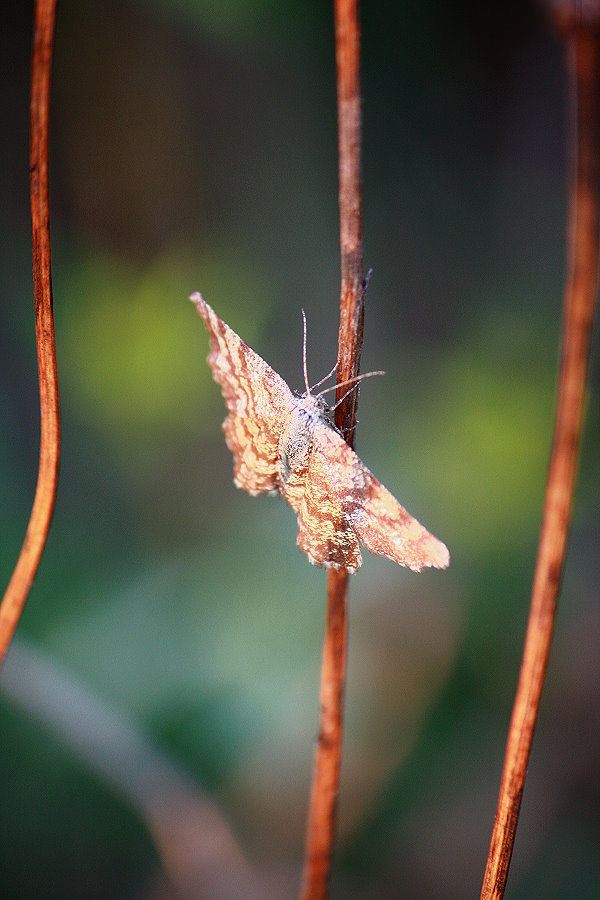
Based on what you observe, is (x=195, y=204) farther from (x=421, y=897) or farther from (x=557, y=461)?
(x=421, y=897)

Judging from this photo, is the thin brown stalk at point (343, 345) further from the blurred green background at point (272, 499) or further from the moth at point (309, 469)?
the blurred green background at point (272, 499)

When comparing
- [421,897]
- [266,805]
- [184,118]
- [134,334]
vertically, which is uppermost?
[184,118]

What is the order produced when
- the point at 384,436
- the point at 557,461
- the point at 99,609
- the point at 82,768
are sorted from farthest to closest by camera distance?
the point at 384,436 < the point at 99,609 < the point at 82,768 < the point at 557,461

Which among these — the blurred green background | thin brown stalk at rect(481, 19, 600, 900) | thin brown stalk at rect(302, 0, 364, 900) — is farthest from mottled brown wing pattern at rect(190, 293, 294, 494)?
the blurred green background

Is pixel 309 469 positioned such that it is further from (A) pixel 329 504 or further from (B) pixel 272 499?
(B) pixel 272 499

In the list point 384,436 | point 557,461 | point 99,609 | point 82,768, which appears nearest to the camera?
point 557,461

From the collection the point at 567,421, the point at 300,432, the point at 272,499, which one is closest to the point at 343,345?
the point at 567,421

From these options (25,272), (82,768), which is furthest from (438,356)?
(82,768)
